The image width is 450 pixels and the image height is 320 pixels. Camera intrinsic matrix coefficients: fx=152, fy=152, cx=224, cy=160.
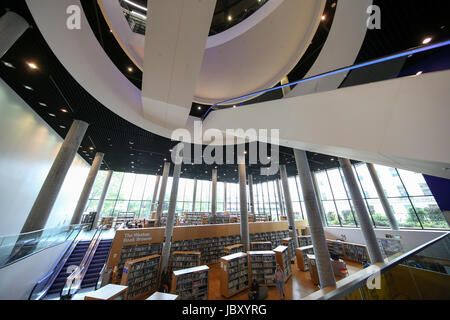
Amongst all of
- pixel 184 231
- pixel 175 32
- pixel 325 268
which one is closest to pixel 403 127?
pixel 175 32

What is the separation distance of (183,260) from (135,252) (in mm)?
2321

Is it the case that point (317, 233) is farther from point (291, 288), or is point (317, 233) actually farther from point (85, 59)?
point (85, 59)

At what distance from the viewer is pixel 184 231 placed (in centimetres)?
872

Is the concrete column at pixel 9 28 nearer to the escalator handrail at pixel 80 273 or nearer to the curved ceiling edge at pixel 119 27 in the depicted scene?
the curved ceiling edge at pixel 119 27

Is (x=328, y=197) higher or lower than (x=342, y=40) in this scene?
lower

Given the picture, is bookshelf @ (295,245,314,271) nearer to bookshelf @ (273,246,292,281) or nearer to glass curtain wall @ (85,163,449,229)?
bookshelf @ (273,246,292,281)

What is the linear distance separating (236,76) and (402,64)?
17.5 ft

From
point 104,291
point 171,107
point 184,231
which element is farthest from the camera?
point 184,231

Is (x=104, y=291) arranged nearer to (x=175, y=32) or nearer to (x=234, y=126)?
(x=234, y=126)

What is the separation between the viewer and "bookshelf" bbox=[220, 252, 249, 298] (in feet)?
19.5

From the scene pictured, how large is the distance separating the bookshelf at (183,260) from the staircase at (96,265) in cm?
316

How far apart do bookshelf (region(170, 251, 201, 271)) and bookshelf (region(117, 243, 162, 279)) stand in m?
0.93

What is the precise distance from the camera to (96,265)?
23.8ft

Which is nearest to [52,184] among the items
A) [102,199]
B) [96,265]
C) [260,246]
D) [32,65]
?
[32,65]
